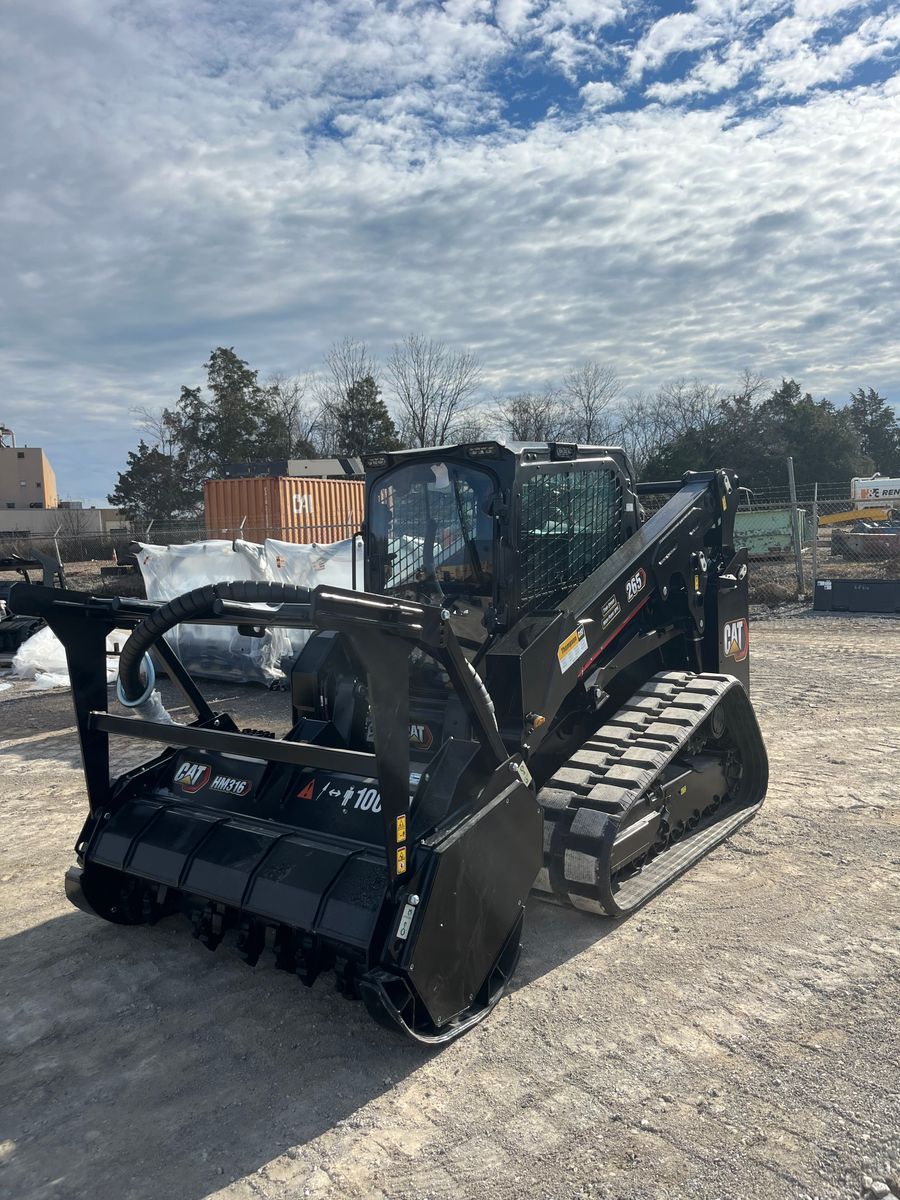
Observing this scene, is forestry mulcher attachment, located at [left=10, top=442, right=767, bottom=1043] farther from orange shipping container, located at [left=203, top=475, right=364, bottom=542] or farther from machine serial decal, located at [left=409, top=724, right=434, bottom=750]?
orange shipping container, located at [left=203, top=475, right=364, bottom=542]

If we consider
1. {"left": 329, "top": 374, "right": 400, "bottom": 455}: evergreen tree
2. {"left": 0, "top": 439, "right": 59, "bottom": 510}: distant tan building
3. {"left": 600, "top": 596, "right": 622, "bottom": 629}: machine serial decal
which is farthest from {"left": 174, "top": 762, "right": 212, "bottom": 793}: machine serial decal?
{"left": 0, "top": 439, "right": 59, "bottom": 510}: distant tan building

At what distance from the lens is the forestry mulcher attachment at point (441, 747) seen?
3.30 m

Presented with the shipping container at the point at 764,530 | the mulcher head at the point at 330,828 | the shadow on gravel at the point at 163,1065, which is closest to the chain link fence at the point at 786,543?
the shipping container at the point at 764,530

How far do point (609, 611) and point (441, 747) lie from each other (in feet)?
5.11

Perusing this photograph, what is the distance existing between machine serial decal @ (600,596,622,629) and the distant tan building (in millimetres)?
53522

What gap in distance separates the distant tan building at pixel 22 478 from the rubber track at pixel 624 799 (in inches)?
2107

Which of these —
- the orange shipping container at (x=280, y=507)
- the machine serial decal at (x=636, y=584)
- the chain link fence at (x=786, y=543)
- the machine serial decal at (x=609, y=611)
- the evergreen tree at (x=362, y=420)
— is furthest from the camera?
the evergreen tree at (x=362, y=420)

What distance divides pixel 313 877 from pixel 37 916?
6.85 feet

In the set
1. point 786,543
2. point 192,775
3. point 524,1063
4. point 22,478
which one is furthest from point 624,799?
point 22,478

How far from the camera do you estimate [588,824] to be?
4.08 metres

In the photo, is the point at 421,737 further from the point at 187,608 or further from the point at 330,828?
the point at 187,608

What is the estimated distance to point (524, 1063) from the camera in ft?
10.9

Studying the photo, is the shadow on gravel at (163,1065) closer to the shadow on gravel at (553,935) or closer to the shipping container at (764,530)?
the shadow on gravel at (553,935)

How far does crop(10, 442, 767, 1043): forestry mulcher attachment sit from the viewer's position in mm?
3299
